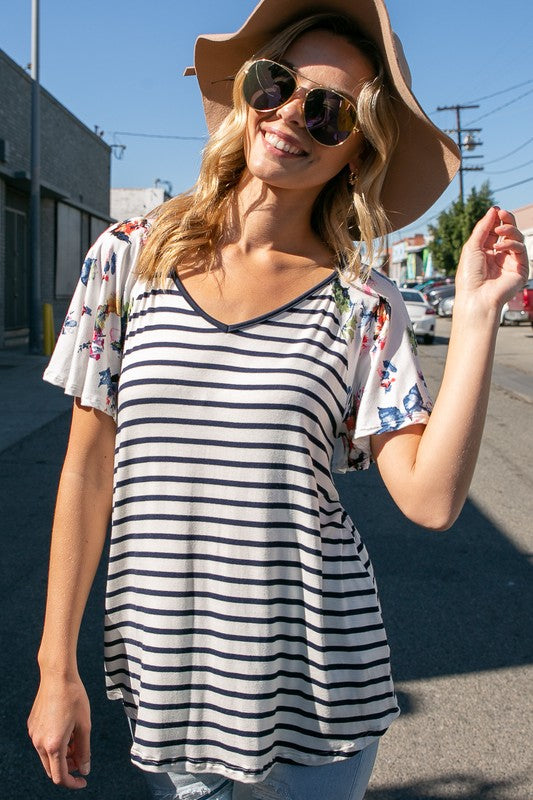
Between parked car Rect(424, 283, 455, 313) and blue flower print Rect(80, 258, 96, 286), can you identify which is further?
parked car Rect(424, 283, 455, 313)

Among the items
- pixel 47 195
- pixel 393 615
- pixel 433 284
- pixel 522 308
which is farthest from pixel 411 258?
pixel 393 615

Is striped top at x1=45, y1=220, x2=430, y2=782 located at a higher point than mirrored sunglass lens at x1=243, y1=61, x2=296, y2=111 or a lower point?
lower

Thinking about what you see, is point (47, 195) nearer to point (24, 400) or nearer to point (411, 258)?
point (24, 400)

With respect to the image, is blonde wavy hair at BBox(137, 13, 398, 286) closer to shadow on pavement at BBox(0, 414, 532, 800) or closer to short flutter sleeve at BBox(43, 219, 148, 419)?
short flutter sleeve at BBox(43, 219, 148, 419)

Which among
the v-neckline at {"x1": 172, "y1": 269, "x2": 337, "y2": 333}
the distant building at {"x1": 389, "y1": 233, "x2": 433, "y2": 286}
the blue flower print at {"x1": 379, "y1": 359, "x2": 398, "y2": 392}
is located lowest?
the distant building at {"x1": 389, "y1": 233, "x2": 433, "y2": 286}

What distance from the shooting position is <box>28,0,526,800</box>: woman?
137cm

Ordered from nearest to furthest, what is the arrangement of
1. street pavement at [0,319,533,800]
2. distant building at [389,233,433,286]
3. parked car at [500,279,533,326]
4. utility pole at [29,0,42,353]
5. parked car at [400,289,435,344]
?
street pavement at [0,319,533,800], utility pole at [29,0,42,353], parked car at [400,289,435,344], parked car at [500,279,533,326], distant building at [389,233,433,286]

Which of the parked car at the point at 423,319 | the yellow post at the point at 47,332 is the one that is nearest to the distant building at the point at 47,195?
the yellow post at the point at 47,332

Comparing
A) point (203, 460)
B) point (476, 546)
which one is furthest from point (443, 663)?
point (203, 460)

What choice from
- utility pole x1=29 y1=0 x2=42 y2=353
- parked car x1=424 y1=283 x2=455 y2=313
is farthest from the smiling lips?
parked car x1=424 y1=283 x2=455 y2=313

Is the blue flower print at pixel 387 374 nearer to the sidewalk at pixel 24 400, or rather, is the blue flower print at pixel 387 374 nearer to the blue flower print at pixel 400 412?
the blue flower print at pixel 400 412

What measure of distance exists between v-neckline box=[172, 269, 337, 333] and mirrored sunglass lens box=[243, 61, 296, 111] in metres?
0.34

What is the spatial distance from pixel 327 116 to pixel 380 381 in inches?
19.2

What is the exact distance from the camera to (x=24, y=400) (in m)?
11.0
